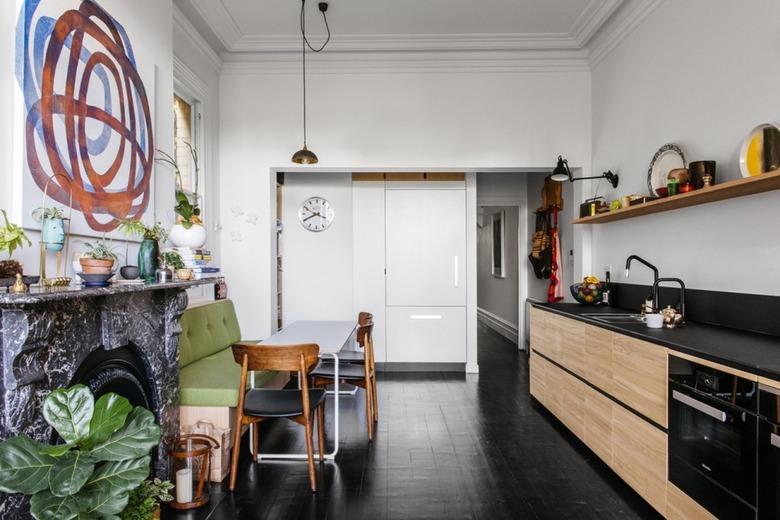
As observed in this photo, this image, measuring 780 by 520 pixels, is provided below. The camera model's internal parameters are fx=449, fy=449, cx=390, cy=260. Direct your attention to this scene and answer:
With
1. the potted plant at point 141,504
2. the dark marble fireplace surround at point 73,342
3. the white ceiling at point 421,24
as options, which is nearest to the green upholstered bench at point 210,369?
the dark marble fireplace surround at point 73,342

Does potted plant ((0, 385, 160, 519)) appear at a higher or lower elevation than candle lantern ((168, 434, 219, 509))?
higher

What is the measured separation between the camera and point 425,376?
16.4 feet

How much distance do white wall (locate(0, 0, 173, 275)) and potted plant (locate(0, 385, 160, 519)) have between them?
638 mm

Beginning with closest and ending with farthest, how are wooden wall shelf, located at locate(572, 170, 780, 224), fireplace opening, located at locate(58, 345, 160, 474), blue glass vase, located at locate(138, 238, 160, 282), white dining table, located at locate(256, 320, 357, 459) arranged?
fireplace opening, located at locate(58, 345, 160, 474) < wooden wall shelf, located at locate(572, 170, 780, 224) < blue glass vase, located at locate(138, 238, 160, 282) < white dining table, located at locate(256, 320, 357, 459)

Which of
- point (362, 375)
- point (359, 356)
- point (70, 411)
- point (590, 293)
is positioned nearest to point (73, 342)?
point (70, 411)

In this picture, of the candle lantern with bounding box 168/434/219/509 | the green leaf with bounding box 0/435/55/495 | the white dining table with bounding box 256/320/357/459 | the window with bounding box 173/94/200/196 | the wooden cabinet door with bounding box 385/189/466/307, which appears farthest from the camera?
the wooden cabinet door with bounding box 385/189/466/307

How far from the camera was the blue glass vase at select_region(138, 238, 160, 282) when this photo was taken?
86.1 inches

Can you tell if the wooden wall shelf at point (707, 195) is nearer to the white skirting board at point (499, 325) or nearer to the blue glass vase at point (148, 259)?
the blue glass vase at point (148, 259)

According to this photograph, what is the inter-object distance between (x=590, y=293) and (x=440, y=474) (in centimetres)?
207

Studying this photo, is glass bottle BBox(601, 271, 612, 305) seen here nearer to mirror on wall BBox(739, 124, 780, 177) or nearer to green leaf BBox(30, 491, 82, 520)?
mirror on wall BBox(739, 124, 780, 177)

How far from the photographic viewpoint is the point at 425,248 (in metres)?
5.18

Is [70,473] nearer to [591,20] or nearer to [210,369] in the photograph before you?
[210,369]

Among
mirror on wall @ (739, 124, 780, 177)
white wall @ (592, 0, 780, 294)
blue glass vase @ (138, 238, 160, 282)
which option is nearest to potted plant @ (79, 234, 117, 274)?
blue glass vase @ (138, 238, 160, 282)

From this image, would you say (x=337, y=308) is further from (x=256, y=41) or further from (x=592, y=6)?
(x=592, y=6)
